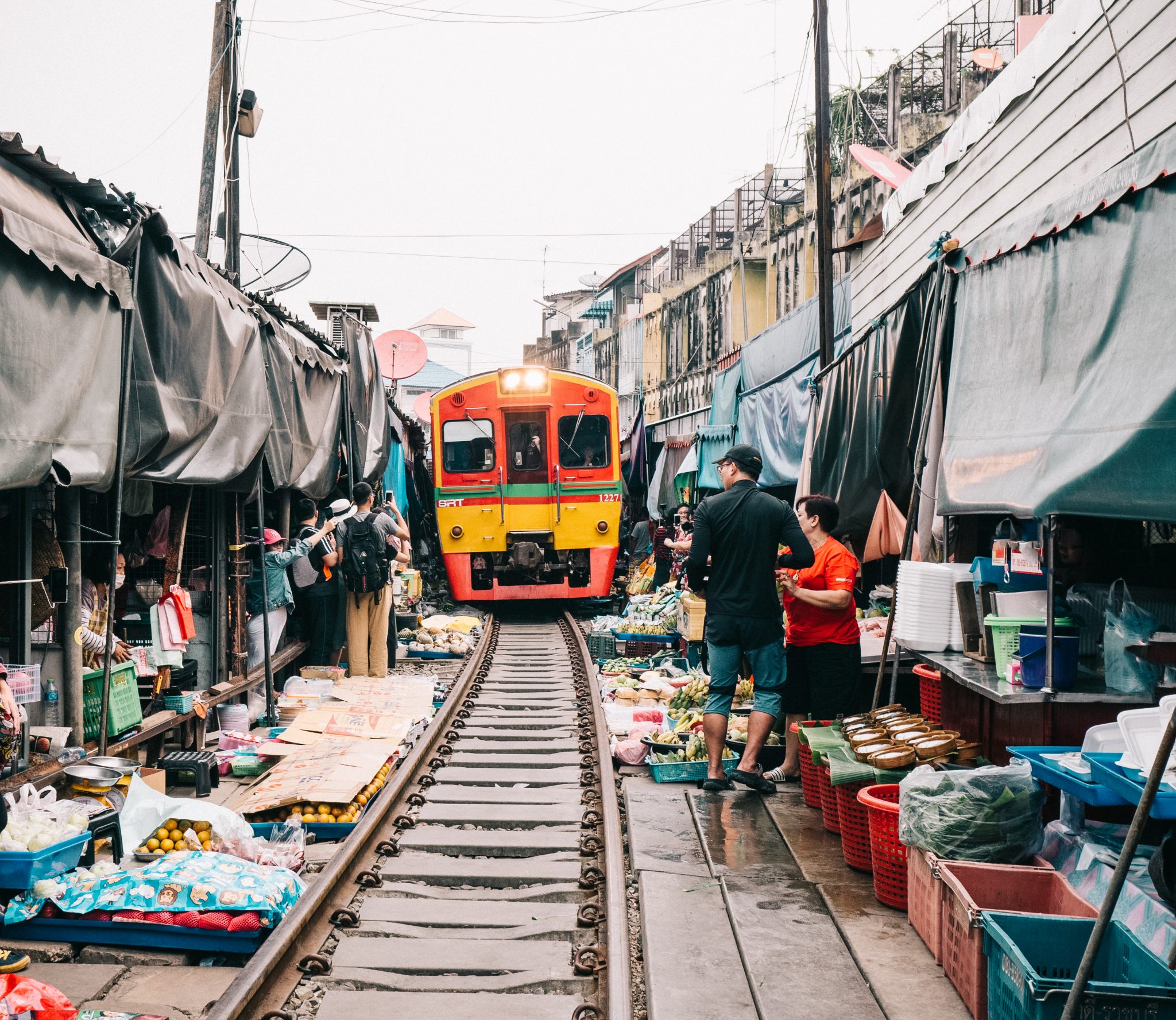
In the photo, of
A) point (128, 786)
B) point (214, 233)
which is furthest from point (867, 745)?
point (214, 233)

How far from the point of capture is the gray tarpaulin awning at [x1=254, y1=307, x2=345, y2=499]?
316 inches

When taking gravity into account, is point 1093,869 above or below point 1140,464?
below

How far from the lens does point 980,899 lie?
369 cm

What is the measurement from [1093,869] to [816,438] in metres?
5.36

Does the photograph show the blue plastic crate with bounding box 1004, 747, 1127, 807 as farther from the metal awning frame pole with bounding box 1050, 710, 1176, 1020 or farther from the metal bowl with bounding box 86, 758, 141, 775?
the metal bowl with bounding box 86, 758, 141, 775

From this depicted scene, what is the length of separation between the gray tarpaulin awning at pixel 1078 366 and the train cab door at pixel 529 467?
980 centimetres

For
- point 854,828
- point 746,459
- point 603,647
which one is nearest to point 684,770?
point 854,828

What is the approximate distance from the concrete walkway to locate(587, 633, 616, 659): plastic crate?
5.96 meters

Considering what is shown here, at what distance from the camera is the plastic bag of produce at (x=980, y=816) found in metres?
3.84

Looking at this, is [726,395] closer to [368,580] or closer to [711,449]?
[711,449]

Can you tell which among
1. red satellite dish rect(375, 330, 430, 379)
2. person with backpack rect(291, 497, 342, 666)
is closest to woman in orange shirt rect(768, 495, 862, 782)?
person with backpack rect(291, 497, 342, 666)

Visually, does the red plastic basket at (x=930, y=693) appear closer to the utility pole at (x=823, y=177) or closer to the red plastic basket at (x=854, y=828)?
the red plastic basket at (x=854, y=828)

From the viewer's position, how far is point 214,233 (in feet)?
32.5

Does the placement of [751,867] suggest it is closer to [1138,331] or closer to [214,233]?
[1138,331]
